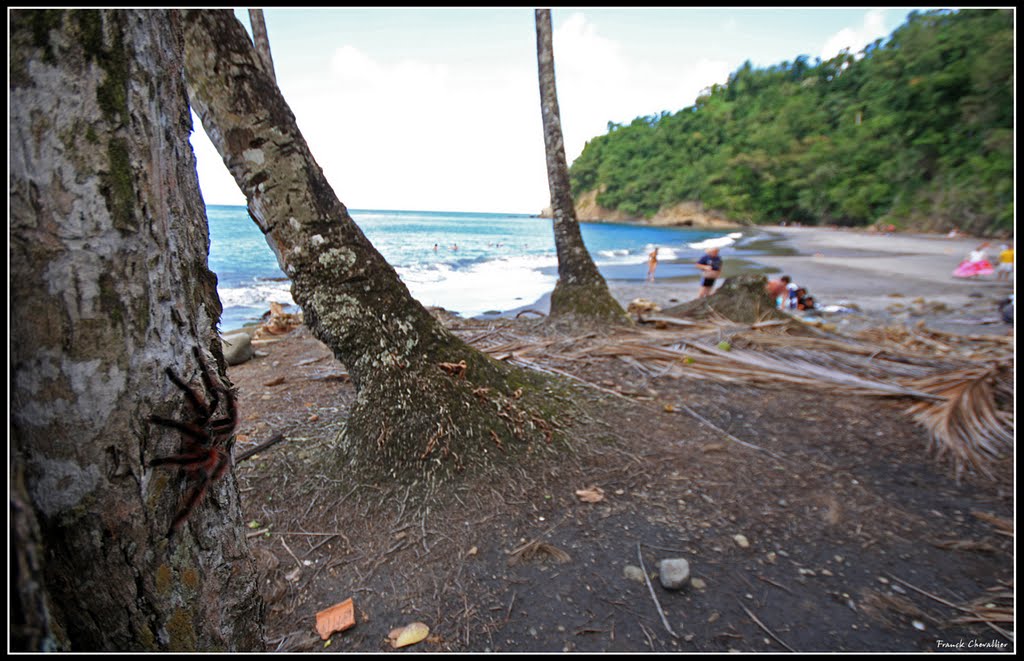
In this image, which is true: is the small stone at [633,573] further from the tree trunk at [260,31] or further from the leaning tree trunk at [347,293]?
the tree trunk at [260,31]

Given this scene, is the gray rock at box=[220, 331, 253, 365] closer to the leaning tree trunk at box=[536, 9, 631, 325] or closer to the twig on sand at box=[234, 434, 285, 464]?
the twig on sand at box=[234, 434, 285, 464]

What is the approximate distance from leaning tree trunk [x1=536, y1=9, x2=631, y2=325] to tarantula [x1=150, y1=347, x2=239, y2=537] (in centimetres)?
552

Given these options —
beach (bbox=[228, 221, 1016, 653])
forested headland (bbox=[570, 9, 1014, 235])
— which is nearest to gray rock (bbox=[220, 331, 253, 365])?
beach (bbox=[228, 221, 1016, 653])

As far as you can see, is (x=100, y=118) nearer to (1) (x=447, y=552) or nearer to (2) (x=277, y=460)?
(1) (x=447, y=552)

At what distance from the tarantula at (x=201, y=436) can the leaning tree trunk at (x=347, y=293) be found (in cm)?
185

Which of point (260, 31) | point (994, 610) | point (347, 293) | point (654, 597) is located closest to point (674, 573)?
point (654, 597)

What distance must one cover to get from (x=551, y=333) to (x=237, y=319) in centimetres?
763

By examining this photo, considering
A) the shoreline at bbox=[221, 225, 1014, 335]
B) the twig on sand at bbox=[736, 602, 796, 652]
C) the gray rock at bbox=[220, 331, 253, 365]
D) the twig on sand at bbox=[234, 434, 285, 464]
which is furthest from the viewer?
the shoreline at bbox=[221, 225, 1014, 335]

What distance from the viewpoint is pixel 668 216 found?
7444 cm

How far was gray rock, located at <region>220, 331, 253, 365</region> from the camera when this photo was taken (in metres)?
5.43

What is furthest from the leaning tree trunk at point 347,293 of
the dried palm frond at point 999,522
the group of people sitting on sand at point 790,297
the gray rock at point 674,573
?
the group of people sitting on sand at point 790,297

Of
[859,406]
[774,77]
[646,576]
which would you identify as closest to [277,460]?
[646,576]

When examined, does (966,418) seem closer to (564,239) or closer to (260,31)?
(564,239)

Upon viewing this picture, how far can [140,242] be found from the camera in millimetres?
884
